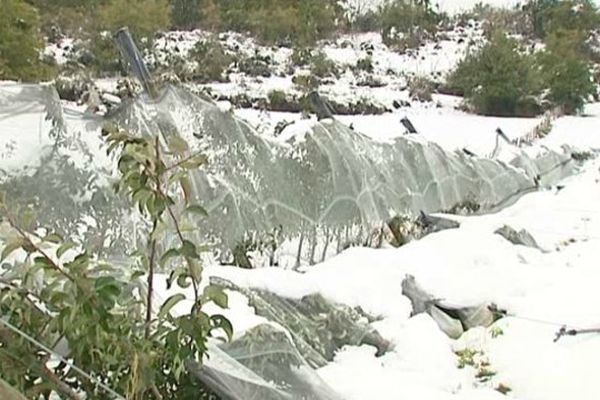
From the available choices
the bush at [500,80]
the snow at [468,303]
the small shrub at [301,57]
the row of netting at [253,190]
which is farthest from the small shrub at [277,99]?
the snow at [468,303]

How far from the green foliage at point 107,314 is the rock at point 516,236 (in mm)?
3836

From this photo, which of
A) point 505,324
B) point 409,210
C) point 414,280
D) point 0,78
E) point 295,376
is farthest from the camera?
point 0,78

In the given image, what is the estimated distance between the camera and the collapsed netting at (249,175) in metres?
3.53

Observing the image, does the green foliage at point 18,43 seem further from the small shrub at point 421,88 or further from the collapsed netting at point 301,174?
the small shrub at point 421,88

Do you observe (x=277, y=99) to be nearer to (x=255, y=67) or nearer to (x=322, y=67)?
(x=255, y=67)

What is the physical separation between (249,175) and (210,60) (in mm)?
16935

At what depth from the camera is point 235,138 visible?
4617 mm

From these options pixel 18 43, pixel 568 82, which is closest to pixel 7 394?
pixel 18 43

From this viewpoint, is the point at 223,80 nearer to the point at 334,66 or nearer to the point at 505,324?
the point at 334,66

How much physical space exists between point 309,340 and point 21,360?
167 cm

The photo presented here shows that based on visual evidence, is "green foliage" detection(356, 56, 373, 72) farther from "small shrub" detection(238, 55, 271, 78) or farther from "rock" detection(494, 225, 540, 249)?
"rock" detection(494, 225, 540, 249)

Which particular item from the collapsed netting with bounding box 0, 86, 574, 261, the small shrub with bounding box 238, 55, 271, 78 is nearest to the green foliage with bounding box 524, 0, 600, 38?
the small shrub with bounding box 238, 55, 271, 78

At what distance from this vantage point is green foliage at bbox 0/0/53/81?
476 inches

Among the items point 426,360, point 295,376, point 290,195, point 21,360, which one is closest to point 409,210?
point 290,195
